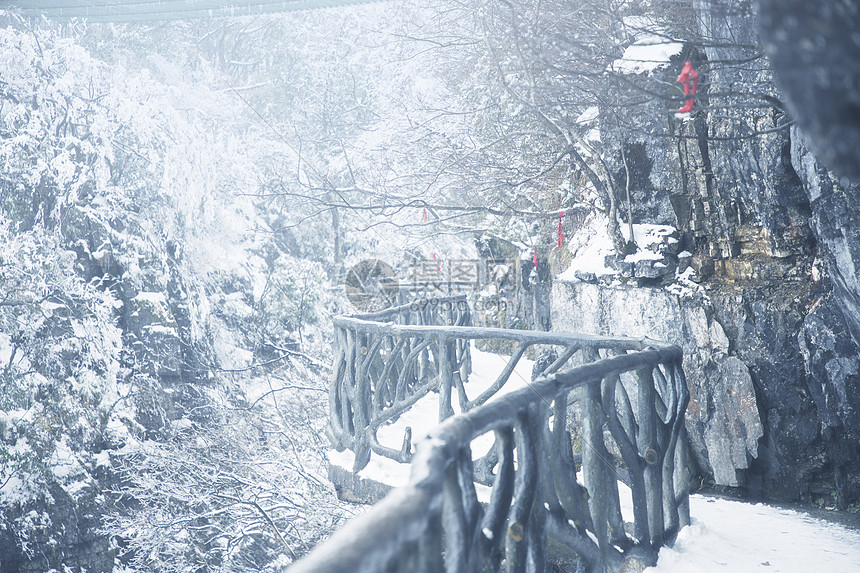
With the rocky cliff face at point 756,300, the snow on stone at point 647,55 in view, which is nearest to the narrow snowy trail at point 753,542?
the rocky cliff face at point 756,300

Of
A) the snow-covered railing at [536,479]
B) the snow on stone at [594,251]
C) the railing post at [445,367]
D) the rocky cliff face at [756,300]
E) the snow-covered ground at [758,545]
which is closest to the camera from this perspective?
the snow-covered railing at [536,479]

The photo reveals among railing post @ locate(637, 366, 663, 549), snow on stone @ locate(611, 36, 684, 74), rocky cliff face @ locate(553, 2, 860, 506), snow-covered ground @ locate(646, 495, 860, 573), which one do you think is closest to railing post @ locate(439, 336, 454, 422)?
railing post @ locate(637, 366, 663, 549)

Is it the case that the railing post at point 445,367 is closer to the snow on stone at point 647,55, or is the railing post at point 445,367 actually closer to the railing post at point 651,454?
the railing post at point 651,454

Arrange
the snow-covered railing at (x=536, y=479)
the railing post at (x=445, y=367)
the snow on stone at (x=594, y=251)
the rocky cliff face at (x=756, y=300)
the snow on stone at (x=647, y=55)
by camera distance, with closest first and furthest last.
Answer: the snow-covered railing at (x=536, y=479), the railing post at (x=445, y=367), the rocky cliff face at (x=756, y=300), the snow on stone at (x=647, y=55), the snow on stone at (x=594, y=251)

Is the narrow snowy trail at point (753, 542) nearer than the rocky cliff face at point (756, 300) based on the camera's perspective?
Yes

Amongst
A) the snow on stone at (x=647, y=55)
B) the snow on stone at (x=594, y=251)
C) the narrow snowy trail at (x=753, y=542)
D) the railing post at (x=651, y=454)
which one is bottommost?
the narrow snowy trail at (x=753, y=542)

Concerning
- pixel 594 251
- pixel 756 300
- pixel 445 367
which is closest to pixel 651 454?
pixel 445 367

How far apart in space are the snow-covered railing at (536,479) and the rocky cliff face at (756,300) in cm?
197

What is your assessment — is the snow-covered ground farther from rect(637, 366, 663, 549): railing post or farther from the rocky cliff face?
the rocky cliff face

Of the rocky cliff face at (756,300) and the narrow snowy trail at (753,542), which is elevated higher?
the rocky cliff face at (756,300)

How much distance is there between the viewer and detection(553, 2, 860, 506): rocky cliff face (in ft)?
15.9

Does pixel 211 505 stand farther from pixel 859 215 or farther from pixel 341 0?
pixel 341 0

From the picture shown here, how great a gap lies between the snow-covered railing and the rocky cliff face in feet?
6.46

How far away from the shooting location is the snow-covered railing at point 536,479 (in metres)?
1.16
